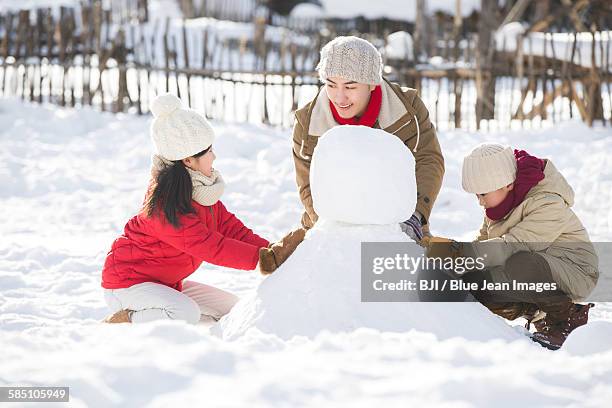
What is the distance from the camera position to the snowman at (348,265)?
97.7 inches

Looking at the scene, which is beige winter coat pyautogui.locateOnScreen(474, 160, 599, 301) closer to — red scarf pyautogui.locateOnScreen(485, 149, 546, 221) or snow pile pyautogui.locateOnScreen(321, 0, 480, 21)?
red scarf pyautogui.locateOnScreen(485, 149, 546, 221)

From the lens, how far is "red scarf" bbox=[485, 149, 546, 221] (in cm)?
332

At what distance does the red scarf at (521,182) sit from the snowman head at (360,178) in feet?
2.81

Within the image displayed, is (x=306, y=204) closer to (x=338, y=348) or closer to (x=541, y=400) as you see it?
(x=338, y=348)

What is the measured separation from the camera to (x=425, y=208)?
3500 mm

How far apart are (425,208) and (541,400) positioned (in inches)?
67.8

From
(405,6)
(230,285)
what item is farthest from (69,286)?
(405,6)

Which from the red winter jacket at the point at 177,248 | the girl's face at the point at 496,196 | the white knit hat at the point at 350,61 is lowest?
the red winter jacket at the point at 177,248

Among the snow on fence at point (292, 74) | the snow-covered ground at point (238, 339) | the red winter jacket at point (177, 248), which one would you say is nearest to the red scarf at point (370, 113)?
the red winter jacket at point (177, 248)

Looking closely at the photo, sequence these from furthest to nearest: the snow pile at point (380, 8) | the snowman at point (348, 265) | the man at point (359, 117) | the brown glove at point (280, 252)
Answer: the snow pile at point (380, 8) → the man at point (359, 117) → the brown glove at point (280, 252) → the snowman at point (348, 265)

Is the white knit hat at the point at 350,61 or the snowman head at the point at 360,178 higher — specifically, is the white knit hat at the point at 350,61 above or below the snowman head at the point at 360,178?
above

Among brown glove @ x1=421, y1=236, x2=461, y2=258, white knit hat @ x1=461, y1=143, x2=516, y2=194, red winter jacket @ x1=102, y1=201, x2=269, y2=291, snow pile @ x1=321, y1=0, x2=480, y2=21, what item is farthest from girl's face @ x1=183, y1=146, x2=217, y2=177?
snow pile @ x1=321, y1=0, x2=480, y2=21

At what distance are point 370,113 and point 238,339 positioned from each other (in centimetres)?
137

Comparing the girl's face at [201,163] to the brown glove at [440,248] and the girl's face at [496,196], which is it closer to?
the brown glove at [440,248]
